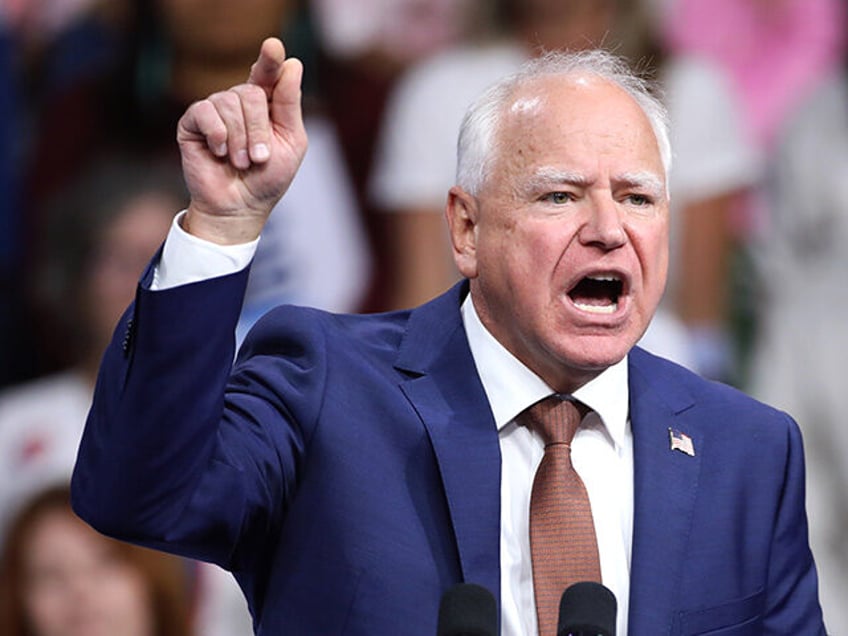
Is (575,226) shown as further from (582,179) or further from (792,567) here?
(792,567)

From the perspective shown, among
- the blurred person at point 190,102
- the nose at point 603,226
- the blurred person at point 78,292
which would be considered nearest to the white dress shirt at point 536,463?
the nose at point 603,226

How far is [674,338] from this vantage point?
4.66 m

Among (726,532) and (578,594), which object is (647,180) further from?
(578,594)

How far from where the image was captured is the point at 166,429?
182 centimetres

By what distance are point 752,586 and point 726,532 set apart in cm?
8

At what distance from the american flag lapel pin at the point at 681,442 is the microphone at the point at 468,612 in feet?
2.00

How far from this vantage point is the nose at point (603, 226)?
6.80 ft

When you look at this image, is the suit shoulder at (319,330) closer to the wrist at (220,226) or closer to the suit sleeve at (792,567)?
the wrist at (220,226)

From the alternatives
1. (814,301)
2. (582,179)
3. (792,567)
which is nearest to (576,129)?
(582,179)

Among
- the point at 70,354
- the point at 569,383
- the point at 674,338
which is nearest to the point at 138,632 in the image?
the point at 70,354

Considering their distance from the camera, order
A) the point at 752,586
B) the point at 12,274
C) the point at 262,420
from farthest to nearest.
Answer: the point at 12,274, the point at 752,586, the point at 262,420

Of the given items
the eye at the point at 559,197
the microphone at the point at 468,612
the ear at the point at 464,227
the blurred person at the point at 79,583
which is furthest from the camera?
the blurred person at the point at 79,583

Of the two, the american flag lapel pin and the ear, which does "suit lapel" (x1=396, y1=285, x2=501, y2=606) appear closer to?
the ear

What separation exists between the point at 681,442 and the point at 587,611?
0.58 metres
